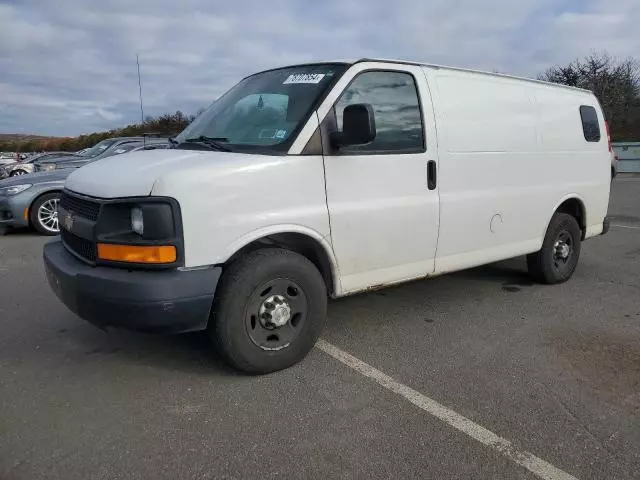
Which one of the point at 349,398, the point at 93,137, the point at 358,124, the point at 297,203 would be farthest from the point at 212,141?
the point at 93,137

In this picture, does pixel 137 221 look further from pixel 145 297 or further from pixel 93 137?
pixel 93 137

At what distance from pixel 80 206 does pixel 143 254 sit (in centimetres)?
76

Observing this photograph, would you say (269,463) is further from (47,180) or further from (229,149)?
(47,180)

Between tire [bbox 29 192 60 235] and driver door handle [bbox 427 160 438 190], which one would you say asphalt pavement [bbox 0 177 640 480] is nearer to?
driver door handle [bbox 427 160 438 190]

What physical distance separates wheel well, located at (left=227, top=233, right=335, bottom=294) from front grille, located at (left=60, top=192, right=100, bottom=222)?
0.85 meters

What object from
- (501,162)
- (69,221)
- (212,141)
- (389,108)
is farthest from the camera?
(501,162)

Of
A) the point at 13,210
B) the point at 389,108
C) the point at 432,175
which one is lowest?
the point at 13,210

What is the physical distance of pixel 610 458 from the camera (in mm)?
2611

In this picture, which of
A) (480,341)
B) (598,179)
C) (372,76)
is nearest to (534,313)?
(480,341)

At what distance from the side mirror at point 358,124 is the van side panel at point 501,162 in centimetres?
95

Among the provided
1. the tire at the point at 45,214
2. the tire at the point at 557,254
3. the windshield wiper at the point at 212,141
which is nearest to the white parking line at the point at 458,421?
the windshield wiper at the point at 212,141

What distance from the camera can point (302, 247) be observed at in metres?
3.68

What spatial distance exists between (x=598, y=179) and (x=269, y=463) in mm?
4971

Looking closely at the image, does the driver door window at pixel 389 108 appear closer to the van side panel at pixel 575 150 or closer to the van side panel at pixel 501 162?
the van side panel at pixel 501 162
